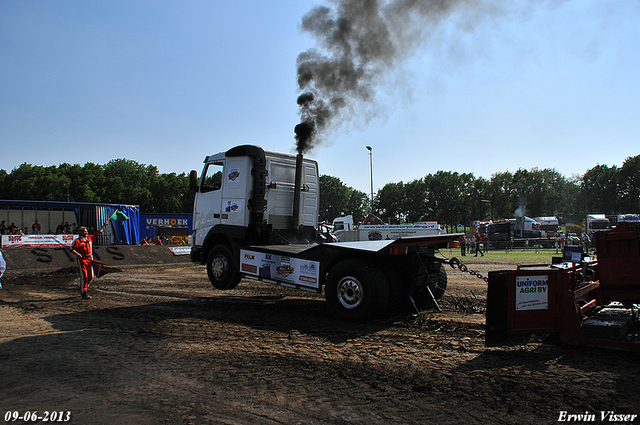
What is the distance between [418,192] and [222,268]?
84.5m

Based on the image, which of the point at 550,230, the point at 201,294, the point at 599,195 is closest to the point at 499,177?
the point at 599,195

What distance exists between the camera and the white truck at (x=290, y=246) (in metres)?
6.50

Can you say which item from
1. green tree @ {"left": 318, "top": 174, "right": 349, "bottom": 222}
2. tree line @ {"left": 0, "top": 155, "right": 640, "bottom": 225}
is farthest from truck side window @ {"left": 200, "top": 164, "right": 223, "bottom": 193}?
green tree @ {"left": 318, "top": 174, "right": 349, "bottom": 222}

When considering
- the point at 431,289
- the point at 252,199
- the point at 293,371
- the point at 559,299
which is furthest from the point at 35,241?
the point at 559,299

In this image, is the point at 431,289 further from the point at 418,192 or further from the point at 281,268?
the point at 418,192

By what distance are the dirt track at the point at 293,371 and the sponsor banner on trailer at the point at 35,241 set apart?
15.0 m

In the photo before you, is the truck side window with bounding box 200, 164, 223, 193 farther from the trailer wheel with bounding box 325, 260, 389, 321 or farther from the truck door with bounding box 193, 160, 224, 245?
the trailer wheel with bounding box 325, 260, 389, 321

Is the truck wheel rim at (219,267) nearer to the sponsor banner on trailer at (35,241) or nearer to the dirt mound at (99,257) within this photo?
the dirt mound at (99,257)

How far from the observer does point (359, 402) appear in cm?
354

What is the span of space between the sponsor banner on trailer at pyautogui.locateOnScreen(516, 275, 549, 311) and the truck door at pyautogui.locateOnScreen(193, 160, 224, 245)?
627 centimetres

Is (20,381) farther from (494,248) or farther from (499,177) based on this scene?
(499,177)

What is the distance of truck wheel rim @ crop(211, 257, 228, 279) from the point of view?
8938mm

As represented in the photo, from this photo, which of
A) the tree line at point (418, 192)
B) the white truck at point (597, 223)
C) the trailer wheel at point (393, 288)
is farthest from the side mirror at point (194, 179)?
the tree line at point (418, 192)

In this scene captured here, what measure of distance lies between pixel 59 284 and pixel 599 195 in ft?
313
